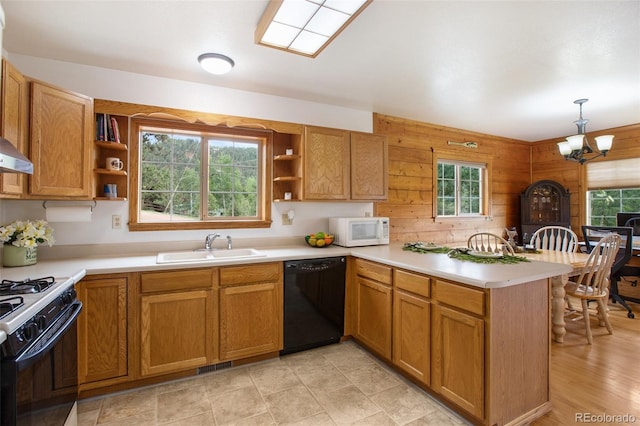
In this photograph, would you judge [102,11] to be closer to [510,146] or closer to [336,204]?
[336,204]

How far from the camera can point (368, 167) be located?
3.39 meters

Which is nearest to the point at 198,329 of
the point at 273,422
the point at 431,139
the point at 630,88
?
the point at 273,422

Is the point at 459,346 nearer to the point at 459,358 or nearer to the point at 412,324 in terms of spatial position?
the point at 459,358

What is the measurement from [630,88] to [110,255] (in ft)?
16.2

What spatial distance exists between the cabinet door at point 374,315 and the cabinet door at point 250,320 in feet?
2.37

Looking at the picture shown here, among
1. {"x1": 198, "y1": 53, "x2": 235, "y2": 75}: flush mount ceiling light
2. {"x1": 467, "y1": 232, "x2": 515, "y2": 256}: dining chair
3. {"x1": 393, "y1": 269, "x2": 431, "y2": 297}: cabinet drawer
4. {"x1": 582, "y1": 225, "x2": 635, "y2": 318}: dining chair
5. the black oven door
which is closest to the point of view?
the black oven door

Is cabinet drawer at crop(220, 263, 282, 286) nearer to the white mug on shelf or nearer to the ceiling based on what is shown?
the white mug on shelf

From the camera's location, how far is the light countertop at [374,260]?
1.79m

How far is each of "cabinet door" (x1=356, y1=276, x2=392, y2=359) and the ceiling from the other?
1.81 m

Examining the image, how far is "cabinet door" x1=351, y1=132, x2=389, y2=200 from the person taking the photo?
3301 millimetres

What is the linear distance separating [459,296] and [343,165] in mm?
1806

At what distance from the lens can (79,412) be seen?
6.46 feet

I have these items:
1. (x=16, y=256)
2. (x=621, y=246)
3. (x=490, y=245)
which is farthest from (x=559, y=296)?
(x=16, y=256)

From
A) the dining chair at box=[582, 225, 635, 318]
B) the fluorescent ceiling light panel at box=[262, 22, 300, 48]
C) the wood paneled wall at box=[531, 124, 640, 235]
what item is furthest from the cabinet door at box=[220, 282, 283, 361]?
the wood paneled wall at box=[531, 124, 640, 235]
